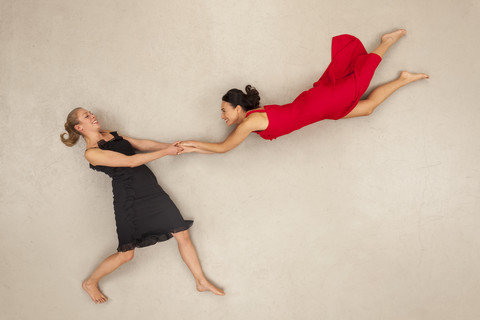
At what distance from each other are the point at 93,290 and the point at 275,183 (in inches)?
72.2

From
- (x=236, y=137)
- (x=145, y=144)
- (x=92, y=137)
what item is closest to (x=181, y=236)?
(x=145, y=144)

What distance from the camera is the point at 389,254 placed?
8.74 feet

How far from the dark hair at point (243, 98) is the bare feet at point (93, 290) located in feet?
6.40

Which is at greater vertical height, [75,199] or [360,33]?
[360,33]

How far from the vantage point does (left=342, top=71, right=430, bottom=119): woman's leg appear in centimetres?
253

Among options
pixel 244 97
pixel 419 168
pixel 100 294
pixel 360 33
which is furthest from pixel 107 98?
pixel 419 168

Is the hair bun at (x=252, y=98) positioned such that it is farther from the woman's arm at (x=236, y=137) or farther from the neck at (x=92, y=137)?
the neck at (x=92, y=137)

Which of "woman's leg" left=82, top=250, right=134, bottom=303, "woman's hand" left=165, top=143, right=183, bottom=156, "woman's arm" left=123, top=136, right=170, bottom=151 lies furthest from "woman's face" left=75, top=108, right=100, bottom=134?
"woman's leg" left=82, top=250, right=134, bottom=303

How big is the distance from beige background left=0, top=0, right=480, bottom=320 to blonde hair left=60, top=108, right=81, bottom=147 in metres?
0.20

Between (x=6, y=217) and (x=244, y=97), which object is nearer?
(x=244, y=97)

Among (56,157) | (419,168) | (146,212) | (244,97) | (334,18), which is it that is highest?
(334,18)

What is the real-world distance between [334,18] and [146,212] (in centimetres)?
235

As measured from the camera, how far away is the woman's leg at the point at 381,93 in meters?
2.53

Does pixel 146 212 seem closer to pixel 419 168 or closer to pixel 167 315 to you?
pixel 167 315
